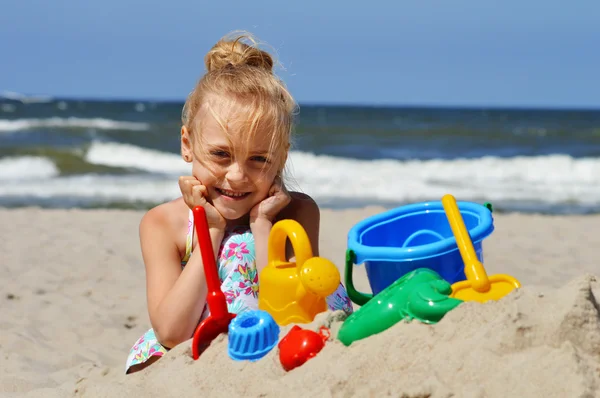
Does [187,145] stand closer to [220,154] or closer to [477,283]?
[220,154]

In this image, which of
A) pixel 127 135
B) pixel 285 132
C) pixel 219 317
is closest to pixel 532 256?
pixel 285 132

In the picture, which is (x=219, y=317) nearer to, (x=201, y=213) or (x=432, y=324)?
(x=201, y=213)

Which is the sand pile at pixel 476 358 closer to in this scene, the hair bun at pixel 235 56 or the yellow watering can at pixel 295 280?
the yellow watering can at pixel 295 280

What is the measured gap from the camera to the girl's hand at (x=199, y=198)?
7.56ft

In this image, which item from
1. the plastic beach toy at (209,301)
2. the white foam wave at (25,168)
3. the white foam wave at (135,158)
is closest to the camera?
the plastic beach toy at (209,301)

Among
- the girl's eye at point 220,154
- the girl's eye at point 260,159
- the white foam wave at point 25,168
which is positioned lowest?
the white foam wave at point 25,168

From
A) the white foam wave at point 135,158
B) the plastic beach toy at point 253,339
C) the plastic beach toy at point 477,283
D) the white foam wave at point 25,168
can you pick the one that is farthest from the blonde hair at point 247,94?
the white foam wave at point 135,158

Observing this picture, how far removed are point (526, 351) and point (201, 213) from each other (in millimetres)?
987

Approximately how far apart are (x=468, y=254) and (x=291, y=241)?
19.6 inches

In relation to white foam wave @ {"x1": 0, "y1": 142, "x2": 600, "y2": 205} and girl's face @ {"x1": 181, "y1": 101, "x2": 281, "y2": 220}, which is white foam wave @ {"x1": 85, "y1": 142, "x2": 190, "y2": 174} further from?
girl's face @ {"x1": 181, "y1": 101, "x2": 281, "y2": 220}

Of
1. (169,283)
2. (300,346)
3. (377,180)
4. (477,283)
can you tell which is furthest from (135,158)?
(477,283)

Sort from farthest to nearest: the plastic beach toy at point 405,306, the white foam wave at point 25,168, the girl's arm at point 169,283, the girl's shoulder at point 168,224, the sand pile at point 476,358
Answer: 1. the white foam wave at point 25,168
2. the girl's shoulder at point 168,224
3. the girl's arm at point 169,283
4. the plastic beach toy at point 405,306
5. the sand pile at point 476,358

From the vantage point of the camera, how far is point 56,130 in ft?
56.7

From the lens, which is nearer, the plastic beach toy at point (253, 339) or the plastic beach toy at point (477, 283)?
the plastic beach toy at point (477, 283)
